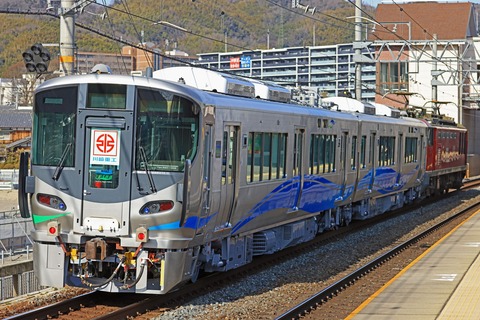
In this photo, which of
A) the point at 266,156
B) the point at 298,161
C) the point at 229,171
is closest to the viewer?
the point at 229,171

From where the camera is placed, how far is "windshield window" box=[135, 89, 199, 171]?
11.5 metres

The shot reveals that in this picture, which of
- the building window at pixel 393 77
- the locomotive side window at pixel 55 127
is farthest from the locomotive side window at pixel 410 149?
the building window at pixel 393 77

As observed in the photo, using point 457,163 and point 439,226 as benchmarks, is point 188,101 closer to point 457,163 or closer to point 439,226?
point 439,226

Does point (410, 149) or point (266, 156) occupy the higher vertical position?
point (410, 149)

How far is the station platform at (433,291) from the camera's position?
1174cm

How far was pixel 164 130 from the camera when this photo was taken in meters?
11.6

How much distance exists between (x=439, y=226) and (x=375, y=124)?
334 cm

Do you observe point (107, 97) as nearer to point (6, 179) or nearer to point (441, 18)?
point (6, 179)

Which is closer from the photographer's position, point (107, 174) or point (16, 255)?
point (107, 174)

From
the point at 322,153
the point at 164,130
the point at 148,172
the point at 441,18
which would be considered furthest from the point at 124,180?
the point at 441,18

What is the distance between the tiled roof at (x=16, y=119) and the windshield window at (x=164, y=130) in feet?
215

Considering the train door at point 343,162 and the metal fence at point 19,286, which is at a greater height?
the train door at point 343,162

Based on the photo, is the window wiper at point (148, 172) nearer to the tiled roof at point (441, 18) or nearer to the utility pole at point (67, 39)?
the utility pole at point (67, 39)

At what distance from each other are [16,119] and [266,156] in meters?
65.6
